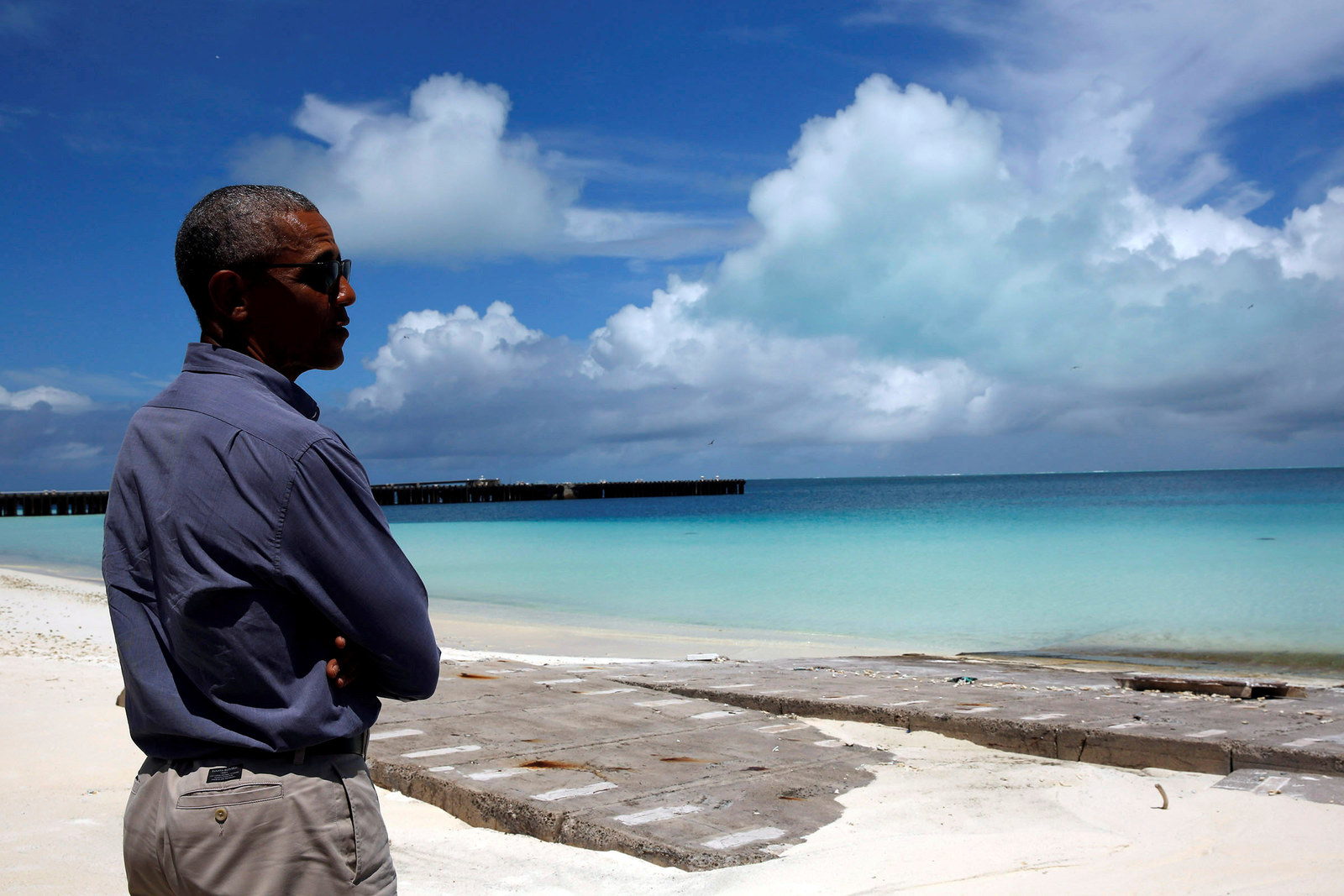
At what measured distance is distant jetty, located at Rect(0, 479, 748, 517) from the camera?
70.1m

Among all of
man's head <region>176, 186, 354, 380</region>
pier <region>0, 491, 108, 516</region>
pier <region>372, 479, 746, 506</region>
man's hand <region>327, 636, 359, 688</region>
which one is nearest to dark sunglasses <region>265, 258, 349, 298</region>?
man's head <region>176, 186, 354, 380</region>

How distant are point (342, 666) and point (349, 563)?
6.6 inches

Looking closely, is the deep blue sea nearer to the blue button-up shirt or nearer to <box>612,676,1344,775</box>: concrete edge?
<box>612,676,1344,775</box>: concrete edge

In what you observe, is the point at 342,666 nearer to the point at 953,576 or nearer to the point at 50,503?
the point at 953,576

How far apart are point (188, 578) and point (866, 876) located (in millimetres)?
2627

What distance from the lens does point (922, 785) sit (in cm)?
436

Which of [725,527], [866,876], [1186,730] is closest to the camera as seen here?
[866,876]

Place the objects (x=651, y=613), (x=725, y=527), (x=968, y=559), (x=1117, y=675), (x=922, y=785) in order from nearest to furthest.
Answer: (x=922, y=785) → (x=1117, y=675) → (x=651, y=613) → (x=968, y=559) → (x=725, y=527)

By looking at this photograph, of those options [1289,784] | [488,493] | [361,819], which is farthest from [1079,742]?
[488,493]

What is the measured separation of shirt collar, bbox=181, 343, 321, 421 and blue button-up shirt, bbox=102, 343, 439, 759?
35 millimetres

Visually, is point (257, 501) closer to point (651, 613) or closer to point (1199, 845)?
point (1199, 845)

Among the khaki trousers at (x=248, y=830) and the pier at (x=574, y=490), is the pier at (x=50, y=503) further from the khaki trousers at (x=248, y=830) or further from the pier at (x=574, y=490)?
the khaki trousers at (x=248, y=830)

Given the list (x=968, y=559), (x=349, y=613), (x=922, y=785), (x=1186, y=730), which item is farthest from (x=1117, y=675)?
(x=968, y=559)

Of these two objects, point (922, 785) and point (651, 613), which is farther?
point (651, 613)
